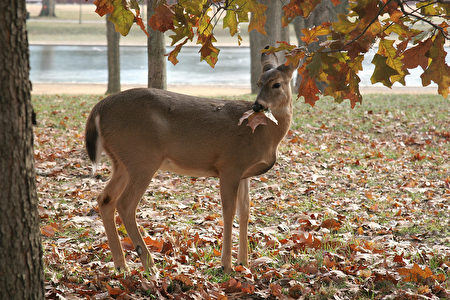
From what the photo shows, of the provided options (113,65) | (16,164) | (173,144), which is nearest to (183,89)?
(113,65)

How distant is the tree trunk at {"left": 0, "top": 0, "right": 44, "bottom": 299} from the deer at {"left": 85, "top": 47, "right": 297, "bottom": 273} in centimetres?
164

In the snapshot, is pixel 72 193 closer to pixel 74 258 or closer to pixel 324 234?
pixel 74 258

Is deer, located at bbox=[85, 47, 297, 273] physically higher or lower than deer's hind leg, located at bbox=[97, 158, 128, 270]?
higher

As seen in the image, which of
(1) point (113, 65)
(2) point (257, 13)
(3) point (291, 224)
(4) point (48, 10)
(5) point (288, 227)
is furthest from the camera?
(4) point (48, 10)

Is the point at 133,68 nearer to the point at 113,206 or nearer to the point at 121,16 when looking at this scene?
the point at 113,206

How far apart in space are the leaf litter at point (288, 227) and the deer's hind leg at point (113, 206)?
0.48 feet

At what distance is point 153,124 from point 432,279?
8.04 feet

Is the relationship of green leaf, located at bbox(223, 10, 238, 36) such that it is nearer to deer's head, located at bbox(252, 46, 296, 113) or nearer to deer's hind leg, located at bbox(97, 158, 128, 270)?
deer's head, located at bbox(252, 46, 296, 113)

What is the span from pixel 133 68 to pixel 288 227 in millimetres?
23868

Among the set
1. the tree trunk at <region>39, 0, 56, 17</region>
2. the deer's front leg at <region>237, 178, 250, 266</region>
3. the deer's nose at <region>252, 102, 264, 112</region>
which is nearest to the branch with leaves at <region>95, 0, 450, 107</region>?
the deer's nose at <region>252, 102, 264, 112</region>

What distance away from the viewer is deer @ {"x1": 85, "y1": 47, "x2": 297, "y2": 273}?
4.53m

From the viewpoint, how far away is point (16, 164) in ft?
9.18

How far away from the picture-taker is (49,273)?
14.3ft

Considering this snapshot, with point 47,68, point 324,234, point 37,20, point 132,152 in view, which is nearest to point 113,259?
point 132,152
